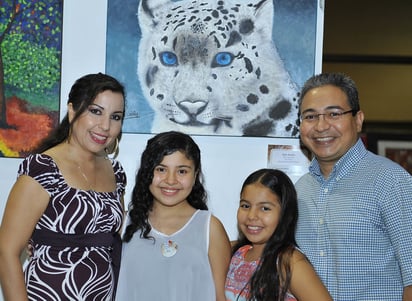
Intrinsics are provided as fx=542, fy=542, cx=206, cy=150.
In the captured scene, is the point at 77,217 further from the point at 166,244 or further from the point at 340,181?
the point at 340,181

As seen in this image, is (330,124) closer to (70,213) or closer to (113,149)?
(70,213)

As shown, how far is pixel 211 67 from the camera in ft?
9.48

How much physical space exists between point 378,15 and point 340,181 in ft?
8.75

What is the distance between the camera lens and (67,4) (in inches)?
113

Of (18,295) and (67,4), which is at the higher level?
(67,4)

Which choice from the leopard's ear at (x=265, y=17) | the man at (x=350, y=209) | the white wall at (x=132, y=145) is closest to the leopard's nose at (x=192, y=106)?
the white wall at (x=132, y=145)

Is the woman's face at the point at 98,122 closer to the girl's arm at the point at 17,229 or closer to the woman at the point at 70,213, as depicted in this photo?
the woman at the point at 70,213

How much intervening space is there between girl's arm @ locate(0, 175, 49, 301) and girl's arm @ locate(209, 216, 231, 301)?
69 centimetres

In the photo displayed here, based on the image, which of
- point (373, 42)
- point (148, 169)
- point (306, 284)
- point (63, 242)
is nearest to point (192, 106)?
point (148, 169)

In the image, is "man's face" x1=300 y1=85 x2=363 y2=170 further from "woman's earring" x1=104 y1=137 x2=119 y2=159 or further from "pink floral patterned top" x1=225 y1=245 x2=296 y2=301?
"woman's earring" x1=104 y1=137 x2=119 y2=159

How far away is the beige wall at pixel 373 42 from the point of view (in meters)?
4.32

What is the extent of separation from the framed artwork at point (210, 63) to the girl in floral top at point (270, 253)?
76 centimetres

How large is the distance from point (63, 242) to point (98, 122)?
1.61 ft

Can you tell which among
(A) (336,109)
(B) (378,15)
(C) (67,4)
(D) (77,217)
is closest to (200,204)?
(D) (77,217)
